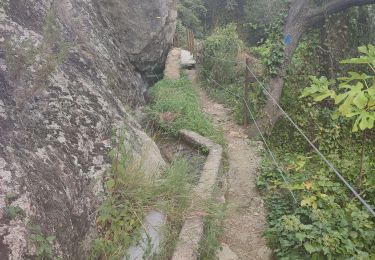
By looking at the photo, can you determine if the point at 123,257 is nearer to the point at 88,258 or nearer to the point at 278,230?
the point at 88,258

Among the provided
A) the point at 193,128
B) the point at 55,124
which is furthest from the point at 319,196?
the point at 193,128

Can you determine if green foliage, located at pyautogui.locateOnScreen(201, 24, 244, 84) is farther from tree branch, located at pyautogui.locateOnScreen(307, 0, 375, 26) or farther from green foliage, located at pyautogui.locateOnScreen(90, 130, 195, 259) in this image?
green foliage, located at pyautogui.locateOnScreen(90, 130, 195, 259)

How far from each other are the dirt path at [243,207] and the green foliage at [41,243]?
1694 mm

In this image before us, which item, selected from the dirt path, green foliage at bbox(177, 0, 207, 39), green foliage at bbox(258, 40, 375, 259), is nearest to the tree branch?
green foliage at bbox(258, 40, 375, 259)

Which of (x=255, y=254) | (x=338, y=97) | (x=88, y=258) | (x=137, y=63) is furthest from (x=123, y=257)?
(x=137, y=63)

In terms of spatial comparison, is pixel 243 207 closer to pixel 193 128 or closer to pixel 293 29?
pixel 193 128

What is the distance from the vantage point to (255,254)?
361 cm

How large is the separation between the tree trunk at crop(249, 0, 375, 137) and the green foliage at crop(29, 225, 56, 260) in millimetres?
4984

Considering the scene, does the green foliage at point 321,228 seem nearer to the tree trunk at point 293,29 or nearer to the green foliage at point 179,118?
the green foliage at point 179,118

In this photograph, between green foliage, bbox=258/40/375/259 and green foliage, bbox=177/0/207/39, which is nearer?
green foliage, bbox=258/40/375/259

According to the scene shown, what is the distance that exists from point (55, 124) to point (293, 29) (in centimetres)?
509

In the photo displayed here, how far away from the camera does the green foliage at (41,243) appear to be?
6.76 feet

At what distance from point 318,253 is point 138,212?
1553 millimetres

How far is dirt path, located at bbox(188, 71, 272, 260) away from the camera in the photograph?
142 inches
